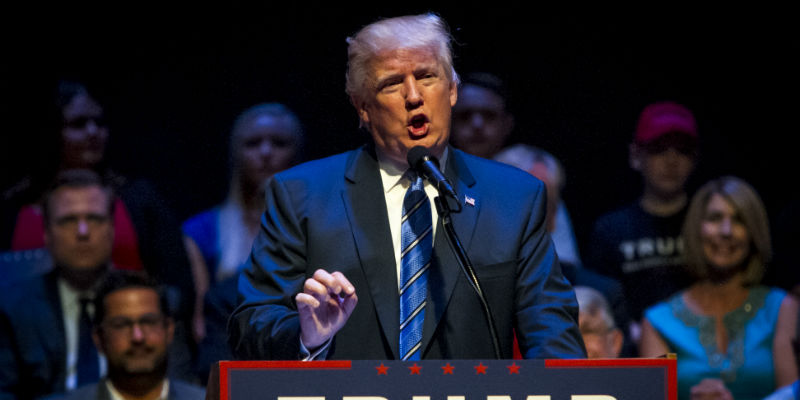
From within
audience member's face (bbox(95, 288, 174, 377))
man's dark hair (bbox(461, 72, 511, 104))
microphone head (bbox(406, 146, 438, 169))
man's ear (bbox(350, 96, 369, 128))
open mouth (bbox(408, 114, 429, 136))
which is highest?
man's dark hair (bbox(461, 72, 511, 104))

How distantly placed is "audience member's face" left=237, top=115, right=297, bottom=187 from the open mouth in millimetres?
2188

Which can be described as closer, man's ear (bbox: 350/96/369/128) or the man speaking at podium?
the man speaking at podium

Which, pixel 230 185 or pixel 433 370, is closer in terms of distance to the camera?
pixel 433 370

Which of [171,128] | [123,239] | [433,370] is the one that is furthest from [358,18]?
[433,370]

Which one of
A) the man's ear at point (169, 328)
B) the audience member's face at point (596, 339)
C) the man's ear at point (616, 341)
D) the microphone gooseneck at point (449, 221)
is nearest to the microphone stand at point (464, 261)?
the microphone gooseneck at point (449, 221)

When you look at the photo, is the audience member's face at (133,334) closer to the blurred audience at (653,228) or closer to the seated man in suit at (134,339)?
the seated man in suit at (134,339)

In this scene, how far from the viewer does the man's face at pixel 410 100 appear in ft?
7.16

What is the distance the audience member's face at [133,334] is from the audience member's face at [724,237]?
203 centimetres

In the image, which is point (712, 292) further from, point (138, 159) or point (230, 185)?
point (138, 159)

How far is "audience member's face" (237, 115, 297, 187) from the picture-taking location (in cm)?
433

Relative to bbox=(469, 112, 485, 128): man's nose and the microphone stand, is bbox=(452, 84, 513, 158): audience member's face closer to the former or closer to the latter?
bbox=(469, 112, 485, 128): man's nose

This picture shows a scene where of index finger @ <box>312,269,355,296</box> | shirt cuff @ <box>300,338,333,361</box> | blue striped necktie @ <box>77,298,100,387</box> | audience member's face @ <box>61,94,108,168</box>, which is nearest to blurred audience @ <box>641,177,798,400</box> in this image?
blue striped necktie @ <box>77,298,100,387</box>

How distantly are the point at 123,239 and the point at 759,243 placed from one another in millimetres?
2402

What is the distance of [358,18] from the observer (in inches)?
189
